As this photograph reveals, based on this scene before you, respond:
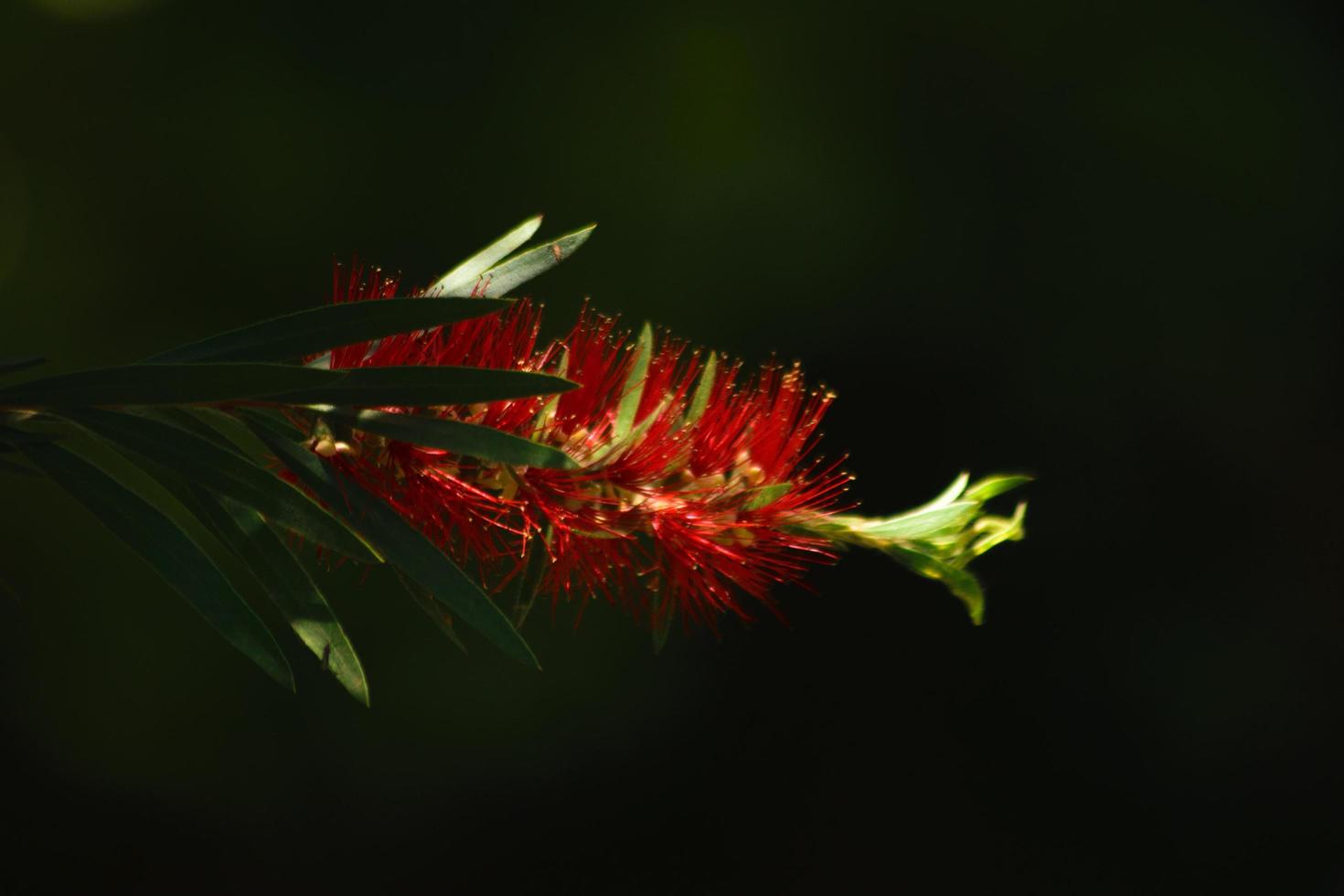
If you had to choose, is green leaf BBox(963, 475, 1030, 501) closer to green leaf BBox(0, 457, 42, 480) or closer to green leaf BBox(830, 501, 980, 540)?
green leaf BBox(830, 501, 980, 540)

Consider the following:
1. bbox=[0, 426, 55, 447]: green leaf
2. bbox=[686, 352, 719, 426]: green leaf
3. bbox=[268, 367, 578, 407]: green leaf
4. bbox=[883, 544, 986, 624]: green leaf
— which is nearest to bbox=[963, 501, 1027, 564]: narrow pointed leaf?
bbox=[883, 544, 986, 624]: green leaf

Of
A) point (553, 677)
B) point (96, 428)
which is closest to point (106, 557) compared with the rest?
point (553, 677)

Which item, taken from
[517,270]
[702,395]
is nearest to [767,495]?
[702,395]

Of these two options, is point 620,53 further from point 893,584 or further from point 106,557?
point 106,557

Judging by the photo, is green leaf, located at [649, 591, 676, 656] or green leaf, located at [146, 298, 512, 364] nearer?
green leaf, located at [146, 298, 512, 364]

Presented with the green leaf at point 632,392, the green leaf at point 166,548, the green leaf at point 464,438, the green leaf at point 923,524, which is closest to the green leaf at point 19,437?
the green leaf at point 166,548

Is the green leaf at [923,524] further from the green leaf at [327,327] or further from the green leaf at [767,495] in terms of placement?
the green leaf at [327,327]

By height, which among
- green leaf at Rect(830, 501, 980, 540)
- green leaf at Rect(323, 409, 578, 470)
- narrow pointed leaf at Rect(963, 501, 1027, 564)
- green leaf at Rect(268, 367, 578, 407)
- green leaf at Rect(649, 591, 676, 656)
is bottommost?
green leaf at Rect(649, 591, 676, 656)
